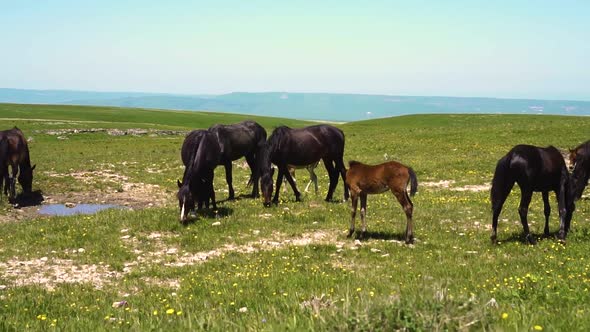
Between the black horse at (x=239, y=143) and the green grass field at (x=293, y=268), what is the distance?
1283 millimetres

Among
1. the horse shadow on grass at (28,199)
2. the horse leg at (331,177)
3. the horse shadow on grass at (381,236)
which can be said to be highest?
the horse leg at (331,177)

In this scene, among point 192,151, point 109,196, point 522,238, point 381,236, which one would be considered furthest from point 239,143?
point 522,238

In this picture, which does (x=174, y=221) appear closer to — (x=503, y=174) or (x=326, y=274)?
(x=326, y=274)

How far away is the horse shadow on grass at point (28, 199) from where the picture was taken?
19.9 metres

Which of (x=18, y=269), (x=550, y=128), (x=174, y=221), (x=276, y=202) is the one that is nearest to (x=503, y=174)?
(x=276, y=202)

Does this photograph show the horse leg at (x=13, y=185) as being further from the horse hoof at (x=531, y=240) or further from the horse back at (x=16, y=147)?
the horse hoof at (x=531, y=240)

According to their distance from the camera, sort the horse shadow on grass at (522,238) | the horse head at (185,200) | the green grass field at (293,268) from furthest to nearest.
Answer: the horse head at (185,200)
the horse shadow on grass at (522,238)
the green grass field at (293,268)

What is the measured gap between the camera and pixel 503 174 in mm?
11383

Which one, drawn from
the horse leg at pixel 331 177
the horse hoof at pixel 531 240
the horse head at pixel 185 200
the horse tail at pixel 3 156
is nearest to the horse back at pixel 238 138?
the horse leg at pixel 331 177

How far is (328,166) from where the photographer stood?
18.5 m

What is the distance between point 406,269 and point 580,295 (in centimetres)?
350

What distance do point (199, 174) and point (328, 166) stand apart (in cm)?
547

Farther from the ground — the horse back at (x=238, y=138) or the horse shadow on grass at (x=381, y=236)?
the horse back at (x=238, y=138)

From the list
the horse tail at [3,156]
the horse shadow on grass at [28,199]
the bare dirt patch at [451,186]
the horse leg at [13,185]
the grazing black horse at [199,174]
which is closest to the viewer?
the grazing black horse at [199,174]
